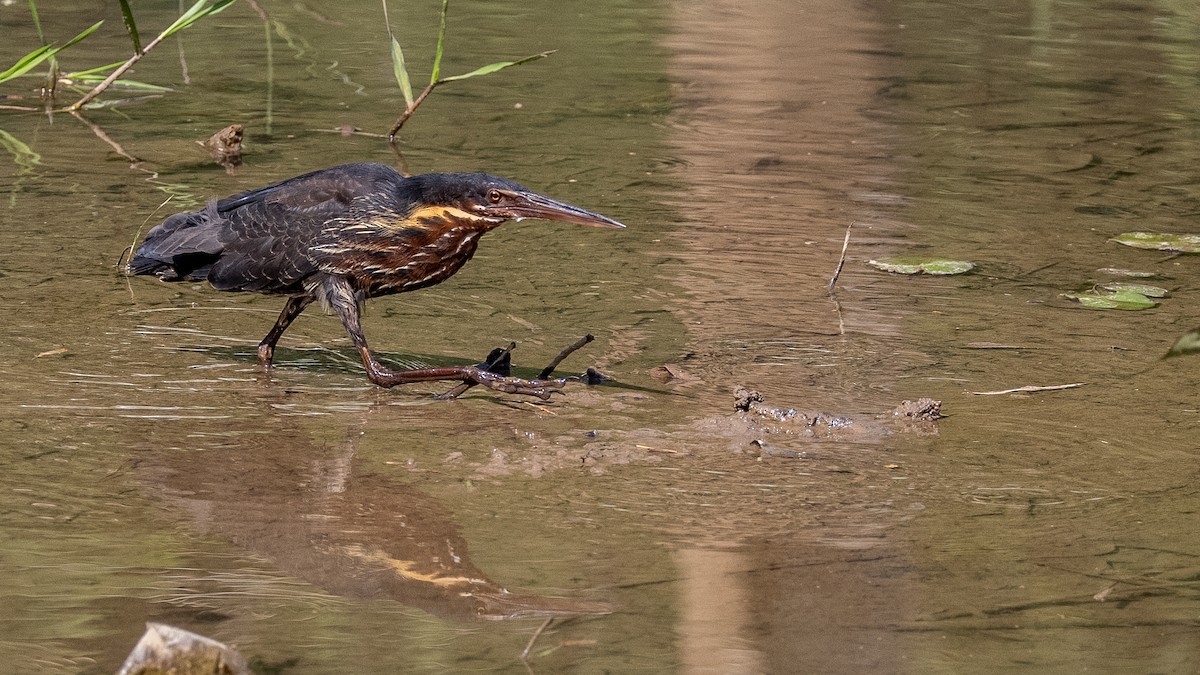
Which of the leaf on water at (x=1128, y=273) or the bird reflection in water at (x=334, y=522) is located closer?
the bird reflection in water at (x=334, y=522)

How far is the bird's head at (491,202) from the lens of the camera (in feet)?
19.0

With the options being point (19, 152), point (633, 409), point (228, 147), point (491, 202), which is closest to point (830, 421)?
point (633, 409)

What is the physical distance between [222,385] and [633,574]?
7.73 feet

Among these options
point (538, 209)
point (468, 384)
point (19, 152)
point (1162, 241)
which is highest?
point (538, 209)

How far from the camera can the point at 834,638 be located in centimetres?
414

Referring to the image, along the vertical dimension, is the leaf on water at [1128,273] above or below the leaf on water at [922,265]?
below

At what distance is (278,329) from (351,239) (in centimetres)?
65

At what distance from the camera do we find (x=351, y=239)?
19.8ft

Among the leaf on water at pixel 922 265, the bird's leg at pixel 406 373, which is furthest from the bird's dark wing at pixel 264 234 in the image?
the leaf on water at pixel 922 265

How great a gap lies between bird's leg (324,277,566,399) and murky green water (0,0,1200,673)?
14 cm

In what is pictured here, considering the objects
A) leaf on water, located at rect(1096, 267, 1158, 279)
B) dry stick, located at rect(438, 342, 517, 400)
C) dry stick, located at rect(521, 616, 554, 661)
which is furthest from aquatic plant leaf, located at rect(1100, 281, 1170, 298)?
dry stick, located at rect(521, 616, 554, 661)

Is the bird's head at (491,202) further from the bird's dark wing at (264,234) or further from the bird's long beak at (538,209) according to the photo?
the bird's dark wing at (264,234)

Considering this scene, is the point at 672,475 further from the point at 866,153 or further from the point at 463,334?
the point at 866,153

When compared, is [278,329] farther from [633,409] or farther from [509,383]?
[633,409]
